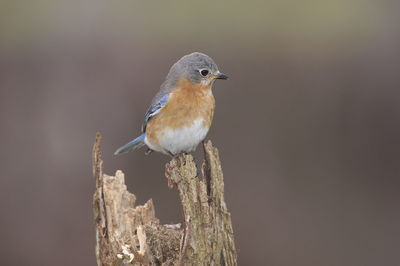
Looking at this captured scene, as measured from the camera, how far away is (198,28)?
43.1 feet

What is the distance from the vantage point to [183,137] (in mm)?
8016

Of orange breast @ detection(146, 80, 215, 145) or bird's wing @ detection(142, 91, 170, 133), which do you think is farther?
bird's wing @ detection(142, 91, 170, 133)

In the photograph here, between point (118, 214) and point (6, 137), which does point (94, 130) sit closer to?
point (6, 137)

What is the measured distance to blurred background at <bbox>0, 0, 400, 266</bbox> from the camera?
12242 mm

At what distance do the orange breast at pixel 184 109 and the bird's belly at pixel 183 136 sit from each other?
1.6 inches

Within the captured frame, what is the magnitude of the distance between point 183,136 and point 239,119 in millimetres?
4427

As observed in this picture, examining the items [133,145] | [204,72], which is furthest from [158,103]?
[133,145]

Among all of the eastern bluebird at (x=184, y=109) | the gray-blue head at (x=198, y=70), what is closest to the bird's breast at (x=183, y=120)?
the eastern bluebird at (x=184, y=109)

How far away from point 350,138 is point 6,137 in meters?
7.11

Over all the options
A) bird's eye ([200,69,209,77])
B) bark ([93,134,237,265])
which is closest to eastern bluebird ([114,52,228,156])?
bird's eye ([200,69,209,77])

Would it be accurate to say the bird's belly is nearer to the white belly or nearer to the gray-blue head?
the white belly

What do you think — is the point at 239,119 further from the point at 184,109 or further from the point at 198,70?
the point at 184,109

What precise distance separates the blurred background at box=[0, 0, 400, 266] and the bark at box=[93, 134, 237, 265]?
17.5 feet

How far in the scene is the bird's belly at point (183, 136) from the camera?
800 cm
